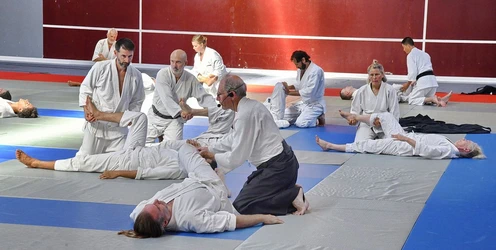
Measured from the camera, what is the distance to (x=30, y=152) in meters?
8.58

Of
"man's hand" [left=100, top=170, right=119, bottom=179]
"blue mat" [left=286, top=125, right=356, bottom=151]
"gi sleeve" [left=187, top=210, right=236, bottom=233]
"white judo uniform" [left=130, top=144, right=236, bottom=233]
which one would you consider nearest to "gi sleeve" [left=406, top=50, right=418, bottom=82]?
"blue mat" [left=286, top=125, right=356, bottom=151]

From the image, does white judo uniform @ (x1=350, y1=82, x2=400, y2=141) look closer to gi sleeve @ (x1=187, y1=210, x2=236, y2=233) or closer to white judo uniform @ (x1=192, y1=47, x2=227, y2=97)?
white judo uniform @ (x1=192, y1=47, x2=227, y2=97)

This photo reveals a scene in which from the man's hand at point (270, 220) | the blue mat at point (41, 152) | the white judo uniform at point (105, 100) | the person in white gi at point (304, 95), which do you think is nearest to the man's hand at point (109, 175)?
the white judo uniform at point (105, 100)

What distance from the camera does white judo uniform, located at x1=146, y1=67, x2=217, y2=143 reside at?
29.3 feet

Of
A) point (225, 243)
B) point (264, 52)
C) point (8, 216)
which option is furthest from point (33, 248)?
point (264, 52)

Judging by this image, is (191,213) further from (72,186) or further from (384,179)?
(384,179)

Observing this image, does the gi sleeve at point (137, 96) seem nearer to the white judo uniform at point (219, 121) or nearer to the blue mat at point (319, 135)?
the white judo uniform at point (219, 121)

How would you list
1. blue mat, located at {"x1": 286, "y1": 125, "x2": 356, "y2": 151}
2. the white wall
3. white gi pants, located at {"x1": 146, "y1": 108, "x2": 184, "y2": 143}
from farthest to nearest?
1. the white wall
2. blue mat, located at {"x1": 286, "y1": 125, "x2": 356, "y2": 151}
3. white gi pants, located at {"x1": 146, "y1": 108, "x2": 184, "y2": 143}

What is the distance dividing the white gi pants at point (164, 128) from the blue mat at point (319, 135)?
1.45m

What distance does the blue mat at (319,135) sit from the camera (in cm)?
954

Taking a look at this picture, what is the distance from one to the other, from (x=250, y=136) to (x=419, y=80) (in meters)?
8.19

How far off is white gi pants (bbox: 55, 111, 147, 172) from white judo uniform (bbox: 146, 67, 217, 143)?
4.07ft

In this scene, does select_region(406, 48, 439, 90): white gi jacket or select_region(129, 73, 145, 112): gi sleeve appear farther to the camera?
select_region(406, 48, 439, 90): white gi jacket

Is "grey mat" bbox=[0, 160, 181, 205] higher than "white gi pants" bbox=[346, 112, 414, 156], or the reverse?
"white gi pants" bbox=[346, 112, 414, 156]
